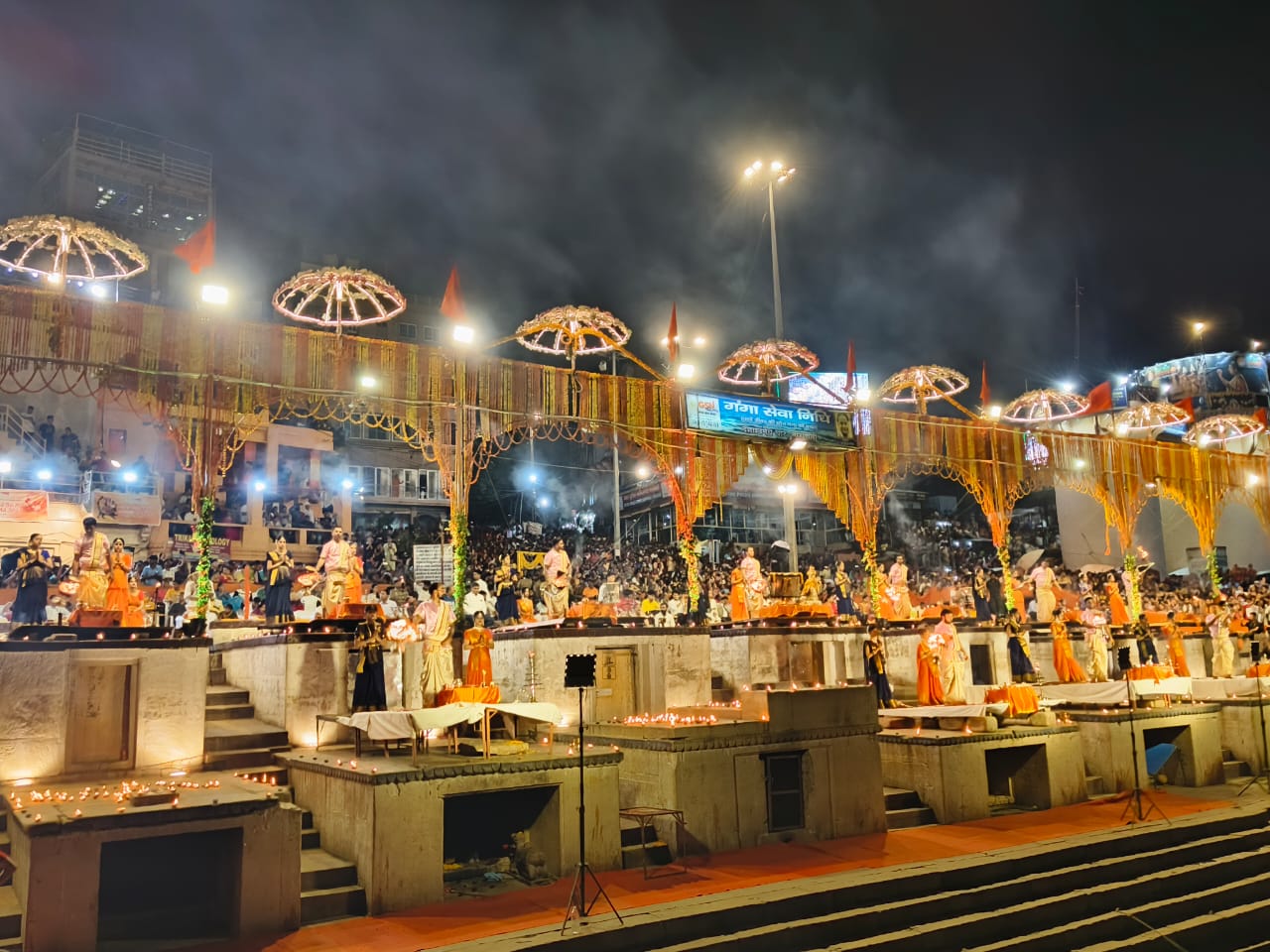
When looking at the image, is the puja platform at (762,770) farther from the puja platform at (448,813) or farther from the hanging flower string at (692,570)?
the hanging flower string at (692,570)

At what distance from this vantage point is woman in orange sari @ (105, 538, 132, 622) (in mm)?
12266

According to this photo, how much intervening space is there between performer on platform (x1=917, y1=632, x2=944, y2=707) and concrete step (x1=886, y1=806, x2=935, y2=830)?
8.83ft

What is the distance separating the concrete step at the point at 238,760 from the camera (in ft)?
37.0

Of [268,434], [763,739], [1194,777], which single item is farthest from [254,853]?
[268,434]

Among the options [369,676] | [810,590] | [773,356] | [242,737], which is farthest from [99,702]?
[773,356]

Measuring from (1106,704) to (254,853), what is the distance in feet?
44.8

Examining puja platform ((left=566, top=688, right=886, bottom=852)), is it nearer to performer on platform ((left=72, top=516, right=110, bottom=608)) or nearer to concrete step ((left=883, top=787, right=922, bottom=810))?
concrete step ((left=883, top=787, right=922, bottom=810))

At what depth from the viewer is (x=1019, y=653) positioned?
1908 cm

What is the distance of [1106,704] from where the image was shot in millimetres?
15750

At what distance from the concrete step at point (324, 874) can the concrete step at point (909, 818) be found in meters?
7.01

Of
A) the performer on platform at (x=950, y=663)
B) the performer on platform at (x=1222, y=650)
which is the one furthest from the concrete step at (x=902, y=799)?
the performer on platform at (x=1222, y=650)

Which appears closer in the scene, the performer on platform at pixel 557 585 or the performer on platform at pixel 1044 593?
the performer on platform at pixel 557 585

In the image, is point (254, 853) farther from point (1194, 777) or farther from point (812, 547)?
point (812, 547)

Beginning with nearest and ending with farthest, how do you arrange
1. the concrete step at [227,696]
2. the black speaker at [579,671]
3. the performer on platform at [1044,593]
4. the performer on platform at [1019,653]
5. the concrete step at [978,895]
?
the concrete step at [978,895] < the black speaker at [579,671] < the concrete step at [227,696] < the performer on platform at [1019,653] < the performer on platform at [1044,593]
